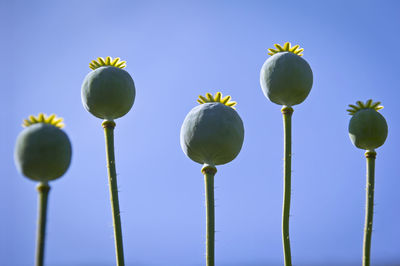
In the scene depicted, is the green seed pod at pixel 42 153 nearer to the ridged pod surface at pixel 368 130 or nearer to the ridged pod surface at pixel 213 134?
the ridged pod surface at pixel 213 134

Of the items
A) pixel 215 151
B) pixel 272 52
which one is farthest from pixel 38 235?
pixel 272 52

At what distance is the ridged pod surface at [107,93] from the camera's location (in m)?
4.62

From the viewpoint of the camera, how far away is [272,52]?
16.6 feet

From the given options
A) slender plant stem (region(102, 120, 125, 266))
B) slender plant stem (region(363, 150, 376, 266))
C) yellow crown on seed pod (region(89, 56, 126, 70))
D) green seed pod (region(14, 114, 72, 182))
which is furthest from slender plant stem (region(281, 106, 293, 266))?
green seed pod (region(14, 114, 72, 182))

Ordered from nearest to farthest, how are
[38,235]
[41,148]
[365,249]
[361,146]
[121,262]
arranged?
[38,235], [41,148], [121,262], [365,249], [361,146]

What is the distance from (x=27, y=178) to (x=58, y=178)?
0.59ft

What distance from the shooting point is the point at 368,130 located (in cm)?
493

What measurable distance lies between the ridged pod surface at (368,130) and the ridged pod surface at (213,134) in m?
1.15

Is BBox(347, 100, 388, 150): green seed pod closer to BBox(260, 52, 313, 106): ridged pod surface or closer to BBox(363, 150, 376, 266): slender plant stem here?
BBox(363, 150, 376, 266): slender plant stem

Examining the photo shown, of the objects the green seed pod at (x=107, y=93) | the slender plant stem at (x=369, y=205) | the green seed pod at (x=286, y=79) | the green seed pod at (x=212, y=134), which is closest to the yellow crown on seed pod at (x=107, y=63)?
the green seed pod at (x=107, y=93)

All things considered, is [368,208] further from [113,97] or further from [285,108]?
[113,97]

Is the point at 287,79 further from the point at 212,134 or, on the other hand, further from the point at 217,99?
the point at 212,134

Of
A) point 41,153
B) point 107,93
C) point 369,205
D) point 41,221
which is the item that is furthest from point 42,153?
point 369,205

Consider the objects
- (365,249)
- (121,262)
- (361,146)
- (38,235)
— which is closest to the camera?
(38,235)
